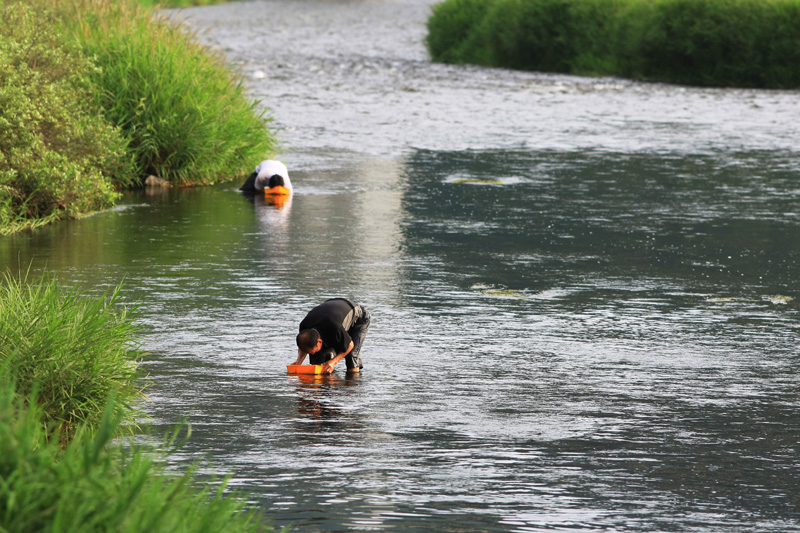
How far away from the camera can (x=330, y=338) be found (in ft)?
28.3

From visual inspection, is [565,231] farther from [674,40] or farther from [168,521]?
[674,40]

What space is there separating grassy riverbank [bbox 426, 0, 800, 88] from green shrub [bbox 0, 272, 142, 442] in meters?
29.7

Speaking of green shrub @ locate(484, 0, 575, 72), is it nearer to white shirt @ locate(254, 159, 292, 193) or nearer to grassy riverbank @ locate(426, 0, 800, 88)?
grassy riverbank @ locate(426, 0, 800, 88)

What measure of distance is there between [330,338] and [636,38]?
30328 mm

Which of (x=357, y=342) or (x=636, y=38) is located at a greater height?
(x=636, y=38)

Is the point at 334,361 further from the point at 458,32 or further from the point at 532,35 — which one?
the point at 458,32

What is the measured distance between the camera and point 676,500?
643cm

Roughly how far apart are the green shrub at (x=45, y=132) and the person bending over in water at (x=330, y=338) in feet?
20.6

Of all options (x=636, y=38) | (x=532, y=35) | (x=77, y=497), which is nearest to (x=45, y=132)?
(x=77, y=497)

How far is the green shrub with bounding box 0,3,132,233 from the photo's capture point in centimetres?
1411

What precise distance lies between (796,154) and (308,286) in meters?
13.0

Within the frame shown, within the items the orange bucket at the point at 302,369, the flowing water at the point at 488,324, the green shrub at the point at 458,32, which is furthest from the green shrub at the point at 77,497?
the green shrub at the point at 458,32

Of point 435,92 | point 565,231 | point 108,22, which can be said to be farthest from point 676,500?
point 435,92

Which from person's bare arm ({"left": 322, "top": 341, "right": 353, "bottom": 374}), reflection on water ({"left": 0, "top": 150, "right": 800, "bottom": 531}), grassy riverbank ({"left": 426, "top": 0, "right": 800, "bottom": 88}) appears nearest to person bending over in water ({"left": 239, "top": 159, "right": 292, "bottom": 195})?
reflection on water ({"left": 0, "top": 150, "right": 800, "bottom": 531})
